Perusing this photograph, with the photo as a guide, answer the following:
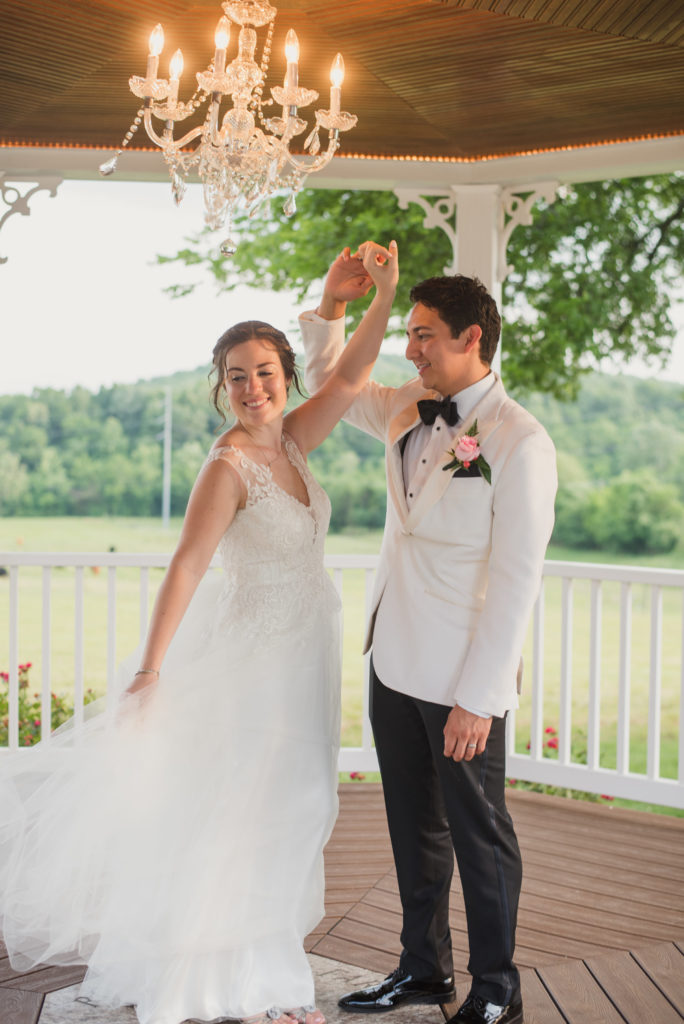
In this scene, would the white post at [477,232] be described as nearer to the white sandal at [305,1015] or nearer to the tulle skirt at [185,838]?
the tulle skirt at [185,838]

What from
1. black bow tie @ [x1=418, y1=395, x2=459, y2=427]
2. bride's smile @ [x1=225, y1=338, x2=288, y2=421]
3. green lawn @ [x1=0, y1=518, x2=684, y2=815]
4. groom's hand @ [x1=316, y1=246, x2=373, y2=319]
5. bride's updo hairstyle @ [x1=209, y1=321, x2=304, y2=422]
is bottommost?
green lawn @ [x1=0, y1=518, x2=684, y2=815]

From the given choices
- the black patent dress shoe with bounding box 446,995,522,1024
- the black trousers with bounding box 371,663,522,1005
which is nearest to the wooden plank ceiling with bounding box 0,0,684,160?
the black trousers with bounding box 371,663,522,1005

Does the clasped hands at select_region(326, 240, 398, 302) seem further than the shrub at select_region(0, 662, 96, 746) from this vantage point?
No

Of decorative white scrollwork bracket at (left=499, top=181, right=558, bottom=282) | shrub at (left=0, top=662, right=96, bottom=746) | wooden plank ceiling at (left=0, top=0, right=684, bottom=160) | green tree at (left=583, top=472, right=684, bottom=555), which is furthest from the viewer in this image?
green tree at (left=583, top=472, right=684, bottom=555)

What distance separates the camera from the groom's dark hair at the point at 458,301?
8.16 feet

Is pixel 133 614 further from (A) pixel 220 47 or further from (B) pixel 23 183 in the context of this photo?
(A) pixel 220 47

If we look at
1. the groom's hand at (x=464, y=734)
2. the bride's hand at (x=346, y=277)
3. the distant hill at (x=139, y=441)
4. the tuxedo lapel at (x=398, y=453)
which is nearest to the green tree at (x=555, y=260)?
the distant hill at (x=139, y=441)

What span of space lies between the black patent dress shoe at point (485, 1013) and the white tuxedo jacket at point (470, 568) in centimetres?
77

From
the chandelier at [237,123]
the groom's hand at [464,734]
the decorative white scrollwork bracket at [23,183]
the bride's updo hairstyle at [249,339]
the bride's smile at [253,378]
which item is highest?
the decorative white scrollwork bracket at [23,183]

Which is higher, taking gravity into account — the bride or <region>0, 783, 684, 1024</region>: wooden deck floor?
the bride

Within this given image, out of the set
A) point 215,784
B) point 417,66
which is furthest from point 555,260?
point 215,784

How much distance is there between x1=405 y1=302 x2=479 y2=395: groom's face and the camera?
8.22 ft

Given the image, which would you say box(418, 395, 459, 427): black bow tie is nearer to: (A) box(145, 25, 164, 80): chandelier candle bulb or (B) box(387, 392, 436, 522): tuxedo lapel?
(B) box(387, 392, 436, 522): tuxedo lapel

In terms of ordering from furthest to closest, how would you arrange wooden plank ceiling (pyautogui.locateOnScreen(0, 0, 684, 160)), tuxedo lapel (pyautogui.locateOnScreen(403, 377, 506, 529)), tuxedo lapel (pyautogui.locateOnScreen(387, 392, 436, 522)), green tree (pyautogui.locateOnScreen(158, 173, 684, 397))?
green tree (pyautogui.locateOnScreen(158, 173, 684, 397)), wooden plank ceiling (pyautogui.locateOnScreen(0, 0, 684, 160)), tuxedo lapel (pyautogui.locateOnScreen(387, 392, 436, 522)), tuxedo lapel (pyautogui.locateOnScreen(403, 377, 506, 529))
